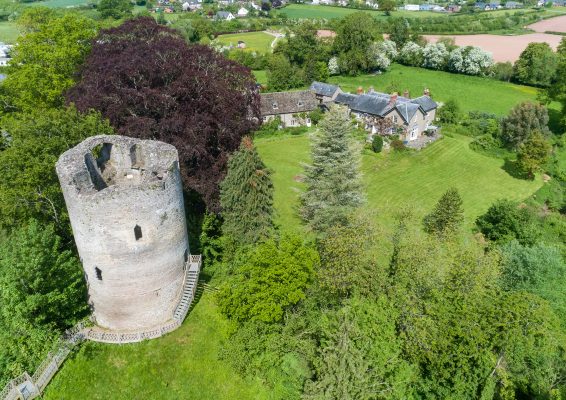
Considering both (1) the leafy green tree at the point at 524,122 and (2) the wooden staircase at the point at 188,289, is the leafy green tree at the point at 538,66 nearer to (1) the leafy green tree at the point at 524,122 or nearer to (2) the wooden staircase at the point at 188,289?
(1) the leafy green tree at the point at 524,122

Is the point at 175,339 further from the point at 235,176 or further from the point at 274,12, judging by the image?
the point at 274,12

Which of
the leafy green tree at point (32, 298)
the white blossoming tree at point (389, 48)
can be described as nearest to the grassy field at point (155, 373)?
the leafy green tree at point (32, 298)

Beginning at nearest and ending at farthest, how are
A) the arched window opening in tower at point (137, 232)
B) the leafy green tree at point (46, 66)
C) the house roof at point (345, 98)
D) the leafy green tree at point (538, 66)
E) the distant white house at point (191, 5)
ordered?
the arched window opening in tower at point (137, 232) < the leafy green tree at point (46, 66) < the house roof at point (345, 98) < the leafy green tree at point (538, 66) < the distant white house at point (191, 5)

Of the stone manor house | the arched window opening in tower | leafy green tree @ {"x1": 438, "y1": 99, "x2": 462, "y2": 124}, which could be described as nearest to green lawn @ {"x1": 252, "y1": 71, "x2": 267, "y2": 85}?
the stone manor house

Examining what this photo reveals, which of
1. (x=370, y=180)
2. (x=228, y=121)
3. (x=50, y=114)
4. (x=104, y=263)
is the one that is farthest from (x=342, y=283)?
(x=370, y=180)

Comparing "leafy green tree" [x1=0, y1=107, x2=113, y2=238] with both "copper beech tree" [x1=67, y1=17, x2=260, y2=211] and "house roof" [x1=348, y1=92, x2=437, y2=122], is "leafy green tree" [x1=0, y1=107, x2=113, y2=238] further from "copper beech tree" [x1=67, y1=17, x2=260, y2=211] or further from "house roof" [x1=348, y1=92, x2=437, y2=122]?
"house roof" [x1=348, y1=92, x2=437, y2=122]

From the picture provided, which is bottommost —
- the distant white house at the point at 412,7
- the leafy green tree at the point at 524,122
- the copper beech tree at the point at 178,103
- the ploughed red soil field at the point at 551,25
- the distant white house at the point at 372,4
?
the leafy green tree at the point at 524,122
